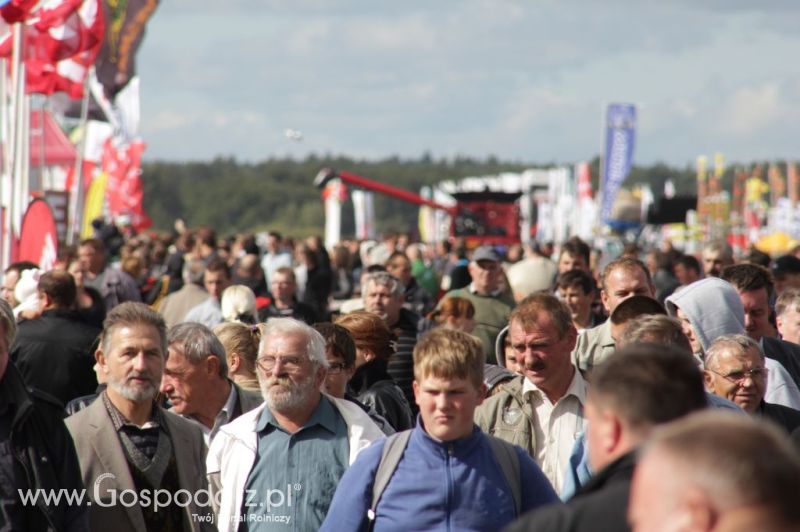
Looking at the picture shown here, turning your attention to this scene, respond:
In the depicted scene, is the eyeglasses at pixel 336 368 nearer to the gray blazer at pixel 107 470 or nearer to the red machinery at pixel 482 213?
the gray blazer at pixel 107 470

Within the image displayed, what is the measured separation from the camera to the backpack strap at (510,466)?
4609 mm

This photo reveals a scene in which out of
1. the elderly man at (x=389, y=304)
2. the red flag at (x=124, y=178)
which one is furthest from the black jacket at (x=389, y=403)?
the red flag at (x=124, y=178)

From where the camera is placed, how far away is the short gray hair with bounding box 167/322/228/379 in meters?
6.17

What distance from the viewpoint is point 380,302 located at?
383 inches

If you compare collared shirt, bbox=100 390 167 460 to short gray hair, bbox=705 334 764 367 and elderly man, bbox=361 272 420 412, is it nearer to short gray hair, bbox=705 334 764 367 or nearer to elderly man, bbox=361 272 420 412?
short gray hair, bbox=705 334 764 367

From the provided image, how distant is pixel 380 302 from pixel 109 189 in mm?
24186

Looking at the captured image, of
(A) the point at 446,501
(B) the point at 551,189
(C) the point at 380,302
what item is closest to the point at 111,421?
(A) the point at 446,501

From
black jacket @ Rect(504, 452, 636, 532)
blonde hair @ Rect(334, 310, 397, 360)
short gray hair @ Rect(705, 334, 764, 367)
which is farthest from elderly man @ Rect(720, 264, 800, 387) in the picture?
black jacket @ Rect(504, 452, 636, 532)

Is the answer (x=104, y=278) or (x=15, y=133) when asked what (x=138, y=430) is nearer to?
(x=104, y=278)

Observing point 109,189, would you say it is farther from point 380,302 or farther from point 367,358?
point 367,358

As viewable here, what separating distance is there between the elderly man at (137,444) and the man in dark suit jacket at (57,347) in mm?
2643

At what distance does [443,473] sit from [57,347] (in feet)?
13.8

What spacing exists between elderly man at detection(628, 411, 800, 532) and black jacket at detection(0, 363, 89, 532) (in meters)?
2.91

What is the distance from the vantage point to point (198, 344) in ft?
20.3
